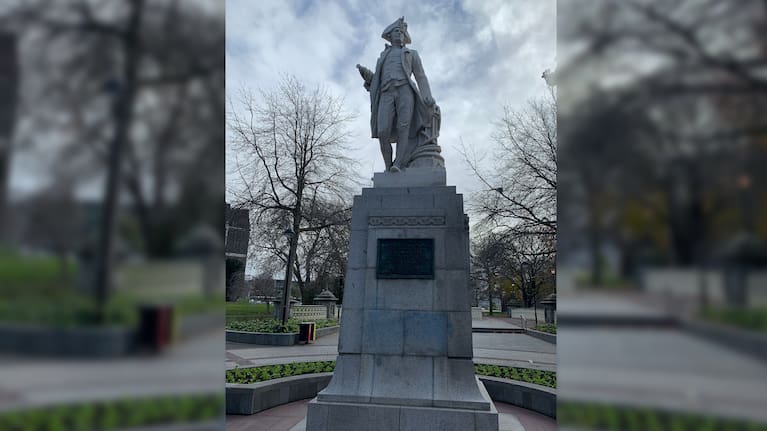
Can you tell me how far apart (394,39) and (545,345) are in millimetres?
19507

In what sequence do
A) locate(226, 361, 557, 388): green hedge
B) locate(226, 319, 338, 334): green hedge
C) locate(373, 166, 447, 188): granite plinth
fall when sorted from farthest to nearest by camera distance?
locate(226, 319, 338, 334): green hedge < locate(226, 361, 557, 388): green hedge < locate(373, 166, 447, 188): granite plinth

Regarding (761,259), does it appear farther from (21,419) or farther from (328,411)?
(328,411)

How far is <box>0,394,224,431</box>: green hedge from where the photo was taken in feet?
4.64

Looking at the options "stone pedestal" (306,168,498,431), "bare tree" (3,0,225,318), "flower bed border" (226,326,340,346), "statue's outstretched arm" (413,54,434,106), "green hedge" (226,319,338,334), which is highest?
"statue's outstretched arm" (413,54,434,106)

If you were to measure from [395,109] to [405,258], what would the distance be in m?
3.13

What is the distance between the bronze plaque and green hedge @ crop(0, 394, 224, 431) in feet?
19.4

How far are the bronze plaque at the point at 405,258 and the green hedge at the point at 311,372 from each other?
15.5ft

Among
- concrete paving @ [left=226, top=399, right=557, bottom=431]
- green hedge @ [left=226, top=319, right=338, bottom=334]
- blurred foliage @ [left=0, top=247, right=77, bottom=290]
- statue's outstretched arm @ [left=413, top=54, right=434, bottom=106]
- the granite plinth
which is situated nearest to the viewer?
blurred foliage @ [left=0, top=247, right=77, bottom=290]

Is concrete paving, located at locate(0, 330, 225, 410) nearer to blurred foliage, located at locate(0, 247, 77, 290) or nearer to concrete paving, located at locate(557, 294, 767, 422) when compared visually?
blurred foliage, located at locate(0, 247, 77, 290)

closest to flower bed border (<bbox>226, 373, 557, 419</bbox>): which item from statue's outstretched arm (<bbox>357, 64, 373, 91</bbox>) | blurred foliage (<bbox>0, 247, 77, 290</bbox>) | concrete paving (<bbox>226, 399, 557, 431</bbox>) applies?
concrete paving (<bbox>226, 399, 557, 431</bbox>)

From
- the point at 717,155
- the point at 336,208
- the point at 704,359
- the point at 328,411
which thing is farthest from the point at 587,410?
the point at 336,208

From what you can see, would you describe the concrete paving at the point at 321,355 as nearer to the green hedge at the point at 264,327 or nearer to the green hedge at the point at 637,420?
the green hedge at the point at 264,327

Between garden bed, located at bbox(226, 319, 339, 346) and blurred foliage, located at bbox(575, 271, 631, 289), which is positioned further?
garden bed, located at bbox(226, 319, 339, 346)

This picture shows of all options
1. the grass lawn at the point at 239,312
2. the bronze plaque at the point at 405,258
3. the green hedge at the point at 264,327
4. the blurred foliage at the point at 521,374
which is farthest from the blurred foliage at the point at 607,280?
the grass lawn at the point at 239,312
